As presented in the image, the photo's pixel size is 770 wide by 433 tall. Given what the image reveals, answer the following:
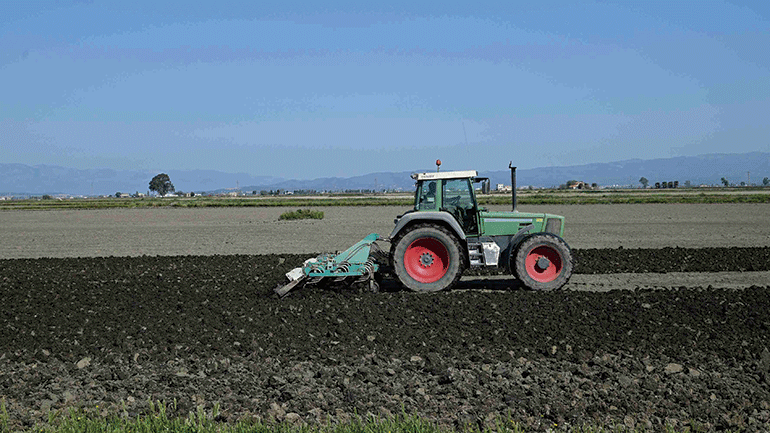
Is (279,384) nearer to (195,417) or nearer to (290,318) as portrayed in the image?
(195,417)

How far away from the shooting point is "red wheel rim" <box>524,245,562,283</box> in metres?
12.2

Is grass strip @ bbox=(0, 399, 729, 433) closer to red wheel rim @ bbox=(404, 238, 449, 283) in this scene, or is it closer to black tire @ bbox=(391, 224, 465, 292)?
black tire @ bbox=(391, 224, 465, 292)

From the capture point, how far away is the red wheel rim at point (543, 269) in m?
12.2

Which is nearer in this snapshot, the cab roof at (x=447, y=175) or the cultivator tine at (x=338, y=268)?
the cultivator tine at (x=338, y=268)

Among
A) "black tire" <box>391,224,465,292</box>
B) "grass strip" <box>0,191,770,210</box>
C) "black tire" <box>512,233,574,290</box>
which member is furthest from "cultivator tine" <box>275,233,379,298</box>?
"grass strip" <box>0,191,770,210</box>

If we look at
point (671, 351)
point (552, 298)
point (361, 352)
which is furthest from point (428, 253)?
point (671, 351)

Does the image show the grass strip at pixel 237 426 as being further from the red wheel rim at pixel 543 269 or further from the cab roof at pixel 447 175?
the cab roof at pixel 447 175

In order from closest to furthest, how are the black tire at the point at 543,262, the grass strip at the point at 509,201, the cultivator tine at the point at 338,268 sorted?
the cultivator tine at the point at 338,268
the black tire at the point at 543,262
the grass strip at the point at 509,201

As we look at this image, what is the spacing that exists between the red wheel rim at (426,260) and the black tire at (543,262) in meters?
1.27

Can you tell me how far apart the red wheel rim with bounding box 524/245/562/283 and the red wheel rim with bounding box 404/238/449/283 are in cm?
151

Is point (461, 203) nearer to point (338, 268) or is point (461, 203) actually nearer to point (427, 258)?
point (427, 258)

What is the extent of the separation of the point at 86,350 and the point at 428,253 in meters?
5.76

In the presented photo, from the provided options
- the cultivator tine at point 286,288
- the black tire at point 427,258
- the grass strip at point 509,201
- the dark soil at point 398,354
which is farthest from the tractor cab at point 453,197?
the grass strip at point 509,201

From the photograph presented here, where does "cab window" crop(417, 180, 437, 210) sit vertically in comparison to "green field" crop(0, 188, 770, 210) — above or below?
above
